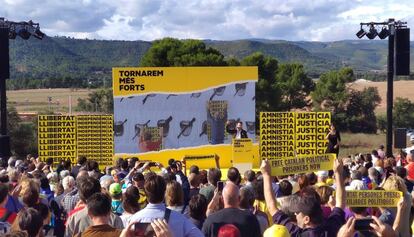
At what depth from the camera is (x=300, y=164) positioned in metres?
6.54

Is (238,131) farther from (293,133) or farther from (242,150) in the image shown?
(293,133)

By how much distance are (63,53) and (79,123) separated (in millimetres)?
114842

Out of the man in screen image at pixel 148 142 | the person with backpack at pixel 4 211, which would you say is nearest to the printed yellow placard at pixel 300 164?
the person with backpack at pixel 4 211

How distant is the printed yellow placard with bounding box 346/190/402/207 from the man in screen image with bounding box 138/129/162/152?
1713cm

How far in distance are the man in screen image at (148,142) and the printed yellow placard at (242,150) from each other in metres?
2.85

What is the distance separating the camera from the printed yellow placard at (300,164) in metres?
6.28

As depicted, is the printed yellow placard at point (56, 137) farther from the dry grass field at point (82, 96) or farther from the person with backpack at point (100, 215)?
the person with backpack at point (100, 215)

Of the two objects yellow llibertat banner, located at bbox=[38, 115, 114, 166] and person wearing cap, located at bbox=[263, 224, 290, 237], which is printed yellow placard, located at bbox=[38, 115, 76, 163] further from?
person wearing cap, located at bbox=[263, 224, 290, 237]

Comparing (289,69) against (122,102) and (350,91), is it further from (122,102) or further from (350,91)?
(122,102)

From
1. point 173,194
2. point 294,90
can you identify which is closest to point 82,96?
point 294,90

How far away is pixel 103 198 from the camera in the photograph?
5188 millimetres

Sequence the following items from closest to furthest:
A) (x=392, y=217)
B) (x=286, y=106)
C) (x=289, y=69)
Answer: (x=392, y=217) < (x=286, y=106) < (x=289, y=69)

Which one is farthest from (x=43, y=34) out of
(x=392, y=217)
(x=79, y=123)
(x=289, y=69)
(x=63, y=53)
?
(x=63, y=53)

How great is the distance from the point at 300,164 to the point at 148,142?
53.4 feet
